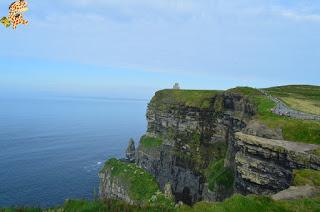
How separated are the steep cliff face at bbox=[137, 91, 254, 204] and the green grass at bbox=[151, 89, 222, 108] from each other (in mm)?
349

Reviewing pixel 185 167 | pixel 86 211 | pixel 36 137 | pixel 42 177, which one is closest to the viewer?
pixel 86 211

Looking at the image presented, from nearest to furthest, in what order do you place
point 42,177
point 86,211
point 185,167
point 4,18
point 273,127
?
point 4,18 → point 86,211 → point 273,127 → point 185,167 → point 42,177

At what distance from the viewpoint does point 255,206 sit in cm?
1755

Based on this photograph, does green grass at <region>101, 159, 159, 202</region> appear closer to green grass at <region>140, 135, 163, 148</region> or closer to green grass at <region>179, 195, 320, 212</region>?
green grass at <region>140, 135, 163, 148</region>

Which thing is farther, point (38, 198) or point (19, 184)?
point (19, 184)

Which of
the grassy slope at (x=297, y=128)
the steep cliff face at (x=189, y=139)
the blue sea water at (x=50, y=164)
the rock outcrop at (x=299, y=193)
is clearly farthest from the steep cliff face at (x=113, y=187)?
the rock outcrop at (x=299, y=193)

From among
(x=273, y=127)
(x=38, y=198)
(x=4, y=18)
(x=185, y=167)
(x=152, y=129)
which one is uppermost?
(x=4, y=18)

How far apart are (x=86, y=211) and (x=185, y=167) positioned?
6696 cm

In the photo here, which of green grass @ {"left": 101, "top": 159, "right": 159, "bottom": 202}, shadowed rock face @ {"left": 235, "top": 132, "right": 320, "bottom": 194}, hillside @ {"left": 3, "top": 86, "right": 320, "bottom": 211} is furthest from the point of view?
green grass @ {"left": 101, "top": 159, "right": 159, "bottom": 202}

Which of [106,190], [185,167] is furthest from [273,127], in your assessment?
[106,190]

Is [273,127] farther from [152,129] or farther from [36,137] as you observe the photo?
[36,137]

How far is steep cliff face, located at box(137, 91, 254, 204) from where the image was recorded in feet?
245

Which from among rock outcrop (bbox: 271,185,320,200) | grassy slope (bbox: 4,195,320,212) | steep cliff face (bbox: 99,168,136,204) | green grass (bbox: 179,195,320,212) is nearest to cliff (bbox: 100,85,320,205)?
steep cliff face (bbox: 99,168,136,204)

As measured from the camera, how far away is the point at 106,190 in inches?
3356
